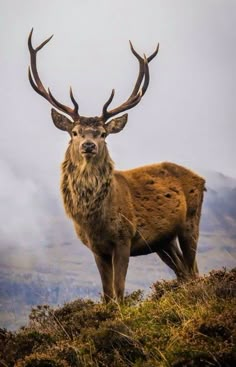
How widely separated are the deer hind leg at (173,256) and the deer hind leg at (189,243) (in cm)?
8

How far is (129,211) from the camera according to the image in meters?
9.88

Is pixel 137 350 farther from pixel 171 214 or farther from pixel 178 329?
pixel 171 214

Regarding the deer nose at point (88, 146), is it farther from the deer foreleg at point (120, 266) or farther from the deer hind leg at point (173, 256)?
the deer hind leg at point (173, 256)

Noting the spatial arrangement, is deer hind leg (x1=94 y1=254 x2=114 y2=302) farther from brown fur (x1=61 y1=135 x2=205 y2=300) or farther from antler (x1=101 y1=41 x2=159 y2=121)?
antler (x1=101 y1=41 x2=159 y2=121)

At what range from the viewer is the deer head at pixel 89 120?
9938 millimetres

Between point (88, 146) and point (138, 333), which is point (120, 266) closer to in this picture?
point (88, 146)

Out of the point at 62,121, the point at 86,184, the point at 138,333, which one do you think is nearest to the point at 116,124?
the point at 62,121

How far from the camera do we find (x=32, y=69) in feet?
36.2

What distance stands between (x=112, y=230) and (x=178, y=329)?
2.61m

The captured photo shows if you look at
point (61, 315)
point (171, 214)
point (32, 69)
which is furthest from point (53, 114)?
point (61, 315)

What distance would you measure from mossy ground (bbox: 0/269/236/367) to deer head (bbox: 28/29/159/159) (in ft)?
6.20

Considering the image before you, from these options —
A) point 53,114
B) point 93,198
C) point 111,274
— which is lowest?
point 111,274

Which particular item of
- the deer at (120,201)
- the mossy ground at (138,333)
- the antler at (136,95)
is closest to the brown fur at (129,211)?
the deer at (120,201)

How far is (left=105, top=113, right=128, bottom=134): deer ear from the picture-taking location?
10480 mm
